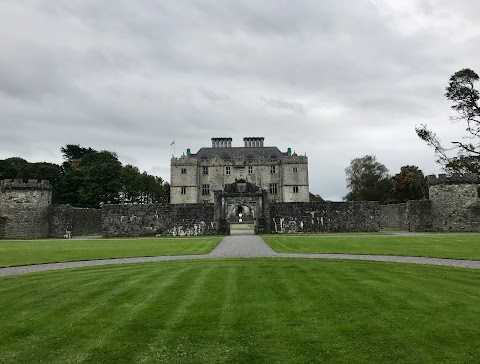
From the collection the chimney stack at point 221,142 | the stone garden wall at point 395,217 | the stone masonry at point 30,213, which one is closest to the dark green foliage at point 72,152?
the chimney stack at point 221,142

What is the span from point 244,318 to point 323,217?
36.1m

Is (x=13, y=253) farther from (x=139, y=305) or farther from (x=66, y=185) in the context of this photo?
(x=66, y=185)

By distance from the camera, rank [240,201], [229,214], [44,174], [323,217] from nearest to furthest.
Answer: [240,201] → [229,214] → [323,217] → [44,174]

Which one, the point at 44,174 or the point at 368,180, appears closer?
the point at 44,174

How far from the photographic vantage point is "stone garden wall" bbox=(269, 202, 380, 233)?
42.8 m

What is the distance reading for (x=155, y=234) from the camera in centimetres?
4225

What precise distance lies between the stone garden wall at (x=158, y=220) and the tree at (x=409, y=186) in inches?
1453

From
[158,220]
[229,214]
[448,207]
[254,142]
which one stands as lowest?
[158,220]

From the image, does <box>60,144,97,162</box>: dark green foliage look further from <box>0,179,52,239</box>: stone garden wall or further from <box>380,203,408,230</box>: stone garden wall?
<box>380,203,408,230</box>: stone garden wall

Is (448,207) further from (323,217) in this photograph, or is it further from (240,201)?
(240,201)

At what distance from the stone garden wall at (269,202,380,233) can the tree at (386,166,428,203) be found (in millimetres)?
23547

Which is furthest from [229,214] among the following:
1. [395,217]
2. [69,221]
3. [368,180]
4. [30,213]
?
[368,180]

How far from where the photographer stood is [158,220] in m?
42.4

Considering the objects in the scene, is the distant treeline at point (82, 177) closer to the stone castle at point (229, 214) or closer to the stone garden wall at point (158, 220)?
the stone castle at point (229, 214)
